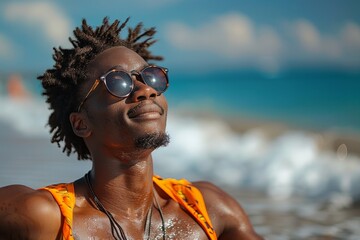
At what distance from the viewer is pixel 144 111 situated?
322 centimetres

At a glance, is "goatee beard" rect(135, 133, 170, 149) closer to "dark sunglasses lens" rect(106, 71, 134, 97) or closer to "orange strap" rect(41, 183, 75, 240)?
"dark sunglasses lens" rect(106, 71, 134, 97)

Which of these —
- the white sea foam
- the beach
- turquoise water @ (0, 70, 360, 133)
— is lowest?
the beach

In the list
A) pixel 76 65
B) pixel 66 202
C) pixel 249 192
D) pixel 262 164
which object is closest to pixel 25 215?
pixel 66 202

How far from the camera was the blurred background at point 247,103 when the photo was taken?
802 cm

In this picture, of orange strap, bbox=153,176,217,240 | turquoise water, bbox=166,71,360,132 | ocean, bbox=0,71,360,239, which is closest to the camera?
orange strap, bbox=153,176,217,240

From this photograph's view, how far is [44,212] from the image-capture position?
9.91 ft

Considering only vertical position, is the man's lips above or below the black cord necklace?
above

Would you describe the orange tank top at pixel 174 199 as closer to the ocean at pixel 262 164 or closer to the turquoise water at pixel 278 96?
the ocean at pixel 262 164

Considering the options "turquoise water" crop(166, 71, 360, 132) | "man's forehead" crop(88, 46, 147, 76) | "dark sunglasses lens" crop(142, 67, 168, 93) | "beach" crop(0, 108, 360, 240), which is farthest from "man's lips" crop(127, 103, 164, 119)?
"turquoise water" crop(166, 71, 360, 132)

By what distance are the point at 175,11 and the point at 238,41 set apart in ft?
16.0

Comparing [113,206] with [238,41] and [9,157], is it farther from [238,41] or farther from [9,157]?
[238,41]

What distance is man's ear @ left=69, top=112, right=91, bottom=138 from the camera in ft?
11.2

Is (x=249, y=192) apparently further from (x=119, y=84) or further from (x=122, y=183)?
(x=119, y=84)

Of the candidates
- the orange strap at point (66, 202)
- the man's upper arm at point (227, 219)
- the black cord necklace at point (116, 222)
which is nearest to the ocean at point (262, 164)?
the man's upper arm at point (227, 219)
